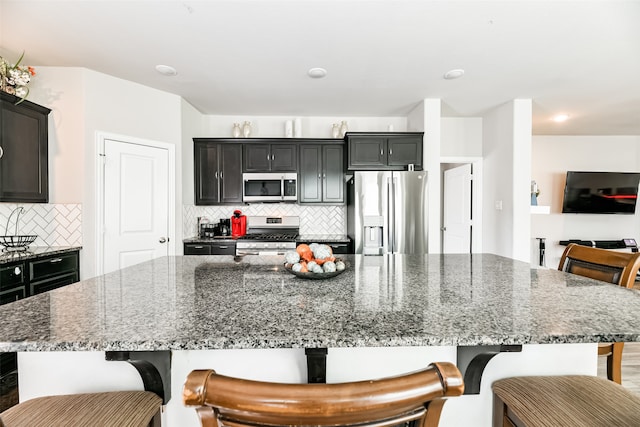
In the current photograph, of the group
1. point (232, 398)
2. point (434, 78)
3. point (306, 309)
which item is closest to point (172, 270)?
point (306, 309)

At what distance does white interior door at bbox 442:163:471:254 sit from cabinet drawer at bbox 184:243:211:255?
368 cm

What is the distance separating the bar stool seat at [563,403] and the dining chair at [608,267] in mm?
592

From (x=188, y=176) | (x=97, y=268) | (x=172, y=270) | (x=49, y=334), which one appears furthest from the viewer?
(x=188, y=176)

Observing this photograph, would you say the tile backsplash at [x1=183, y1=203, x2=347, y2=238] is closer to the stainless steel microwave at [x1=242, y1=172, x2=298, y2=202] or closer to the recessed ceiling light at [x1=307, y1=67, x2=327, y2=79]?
the stainless steel microwave at [x1=242, y1=172, x2=298, y2=202]

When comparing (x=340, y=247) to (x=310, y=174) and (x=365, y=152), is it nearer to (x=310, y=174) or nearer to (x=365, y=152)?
(x=310, y=174)

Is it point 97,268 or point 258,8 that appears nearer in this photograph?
point 258,8

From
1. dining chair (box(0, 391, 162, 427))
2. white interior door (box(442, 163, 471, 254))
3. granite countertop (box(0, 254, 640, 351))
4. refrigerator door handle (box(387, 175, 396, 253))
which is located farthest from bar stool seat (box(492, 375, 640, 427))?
white interior door (box(442, 163, 471, 254))

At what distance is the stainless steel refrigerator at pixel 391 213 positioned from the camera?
361cm

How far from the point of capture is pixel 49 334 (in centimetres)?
76

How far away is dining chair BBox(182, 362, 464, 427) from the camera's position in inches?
17.4

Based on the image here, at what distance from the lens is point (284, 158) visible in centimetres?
420

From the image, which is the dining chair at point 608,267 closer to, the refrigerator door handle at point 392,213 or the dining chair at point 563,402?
the dining chair at point 563,402

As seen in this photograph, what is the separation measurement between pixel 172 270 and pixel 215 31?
1.89 metres

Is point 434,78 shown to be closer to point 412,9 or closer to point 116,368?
point 412,9
